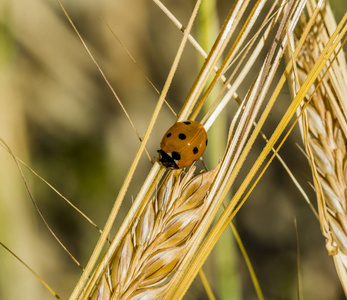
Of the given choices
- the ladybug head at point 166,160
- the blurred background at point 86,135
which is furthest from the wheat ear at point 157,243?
the blurred background at point 86,135

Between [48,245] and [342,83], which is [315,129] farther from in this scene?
[48,245]

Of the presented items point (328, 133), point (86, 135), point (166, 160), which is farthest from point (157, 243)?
point (86, 135)

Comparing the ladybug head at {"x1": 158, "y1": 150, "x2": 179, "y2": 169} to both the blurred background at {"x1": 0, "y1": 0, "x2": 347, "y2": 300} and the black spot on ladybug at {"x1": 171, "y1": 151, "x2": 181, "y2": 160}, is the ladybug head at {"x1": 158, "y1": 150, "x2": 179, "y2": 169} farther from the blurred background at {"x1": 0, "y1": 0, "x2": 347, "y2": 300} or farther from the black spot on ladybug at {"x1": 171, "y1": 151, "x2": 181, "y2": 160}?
the blurred background at {"x1": 0, "y1": 0, "x2": 347, "y2": 300}

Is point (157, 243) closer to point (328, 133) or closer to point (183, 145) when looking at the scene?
point (183, 145)

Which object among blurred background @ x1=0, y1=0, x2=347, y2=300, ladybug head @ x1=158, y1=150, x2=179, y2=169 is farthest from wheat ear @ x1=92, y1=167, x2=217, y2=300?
blurred background @ x1=0, y1=0, x2=347, y2=300

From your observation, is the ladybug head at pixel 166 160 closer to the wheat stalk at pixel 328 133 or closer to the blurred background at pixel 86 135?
the wheat stalk at pixel 328 133

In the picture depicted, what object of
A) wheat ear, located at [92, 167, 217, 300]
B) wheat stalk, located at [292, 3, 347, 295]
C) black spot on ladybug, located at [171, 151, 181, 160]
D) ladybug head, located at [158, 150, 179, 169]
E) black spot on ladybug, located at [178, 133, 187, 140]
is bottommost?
wheat ear, located at [92, 167, 217, 300]
